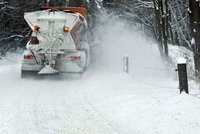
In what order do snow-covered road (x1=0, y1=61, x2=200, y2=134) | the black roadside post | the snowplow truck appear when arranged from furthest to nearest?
the snowplow truck
the black roadside post
snow-covered road (x1=0, y1=61, x2=200, y2=134)

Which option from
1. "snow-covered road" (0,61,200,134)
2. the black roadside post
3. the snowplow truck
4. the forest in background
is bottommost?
"snow-covered road" (0,61,200,134)

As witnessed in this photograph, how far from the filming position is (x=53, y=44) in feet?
44.5

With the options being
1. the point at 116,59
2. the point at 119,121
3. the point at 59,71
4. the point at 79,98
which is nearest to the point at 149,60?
the point at 116,59

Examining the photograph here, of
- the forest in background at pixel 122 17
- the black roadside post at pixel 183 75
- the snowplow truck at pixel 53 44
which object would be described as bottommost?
the black roadside post at pixel 183 75

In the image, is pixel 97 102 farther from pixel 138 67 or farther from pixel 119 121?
pixel 138 67

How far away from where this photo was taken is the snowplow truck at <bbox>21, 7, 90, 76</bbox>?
13562 millimetres

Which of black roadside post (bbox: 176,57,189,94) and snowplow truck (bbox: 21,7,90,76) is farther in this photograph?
snowplow truck (bbox: 21,7,90,76)

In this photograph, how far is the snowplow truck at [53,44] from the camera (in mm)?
13562

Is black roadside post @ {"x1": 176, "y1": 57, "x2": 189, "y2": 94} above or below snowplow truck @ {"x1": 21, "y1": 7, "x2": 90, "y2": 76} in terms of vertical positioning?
below

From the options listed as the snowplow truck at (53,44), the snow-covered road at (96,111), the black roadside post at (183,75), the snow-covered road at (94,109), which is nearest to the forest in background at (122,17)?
the snowplow truck at (53,44)

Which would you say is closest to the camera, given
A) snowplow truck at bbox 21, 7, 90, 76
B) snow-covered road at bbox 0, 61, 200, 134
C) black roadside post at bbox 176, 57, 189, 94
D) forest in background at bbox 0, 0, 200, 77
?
snow-covered road at bbox 0, 61, 200, 134

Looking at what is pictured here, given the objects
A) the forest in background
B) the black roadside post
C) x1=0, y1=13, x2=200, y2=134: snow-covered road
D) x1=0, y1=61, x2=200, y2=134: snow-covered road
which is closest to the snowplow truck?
x1=0, y1=13, x2=200, y2=134: snow-covered road

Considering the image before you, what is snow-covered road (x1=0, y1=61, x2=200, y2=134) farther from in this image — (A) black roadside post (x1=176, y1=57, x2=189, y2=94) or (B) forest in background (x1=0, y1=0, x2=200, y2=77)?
(B) forest in background (x1=0, y1=0, x2=200, y2=77)

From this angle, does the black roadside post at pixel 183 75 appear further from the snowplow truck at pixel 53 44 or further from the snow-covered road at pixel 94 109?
the snowplow truck at pixel 53 44
